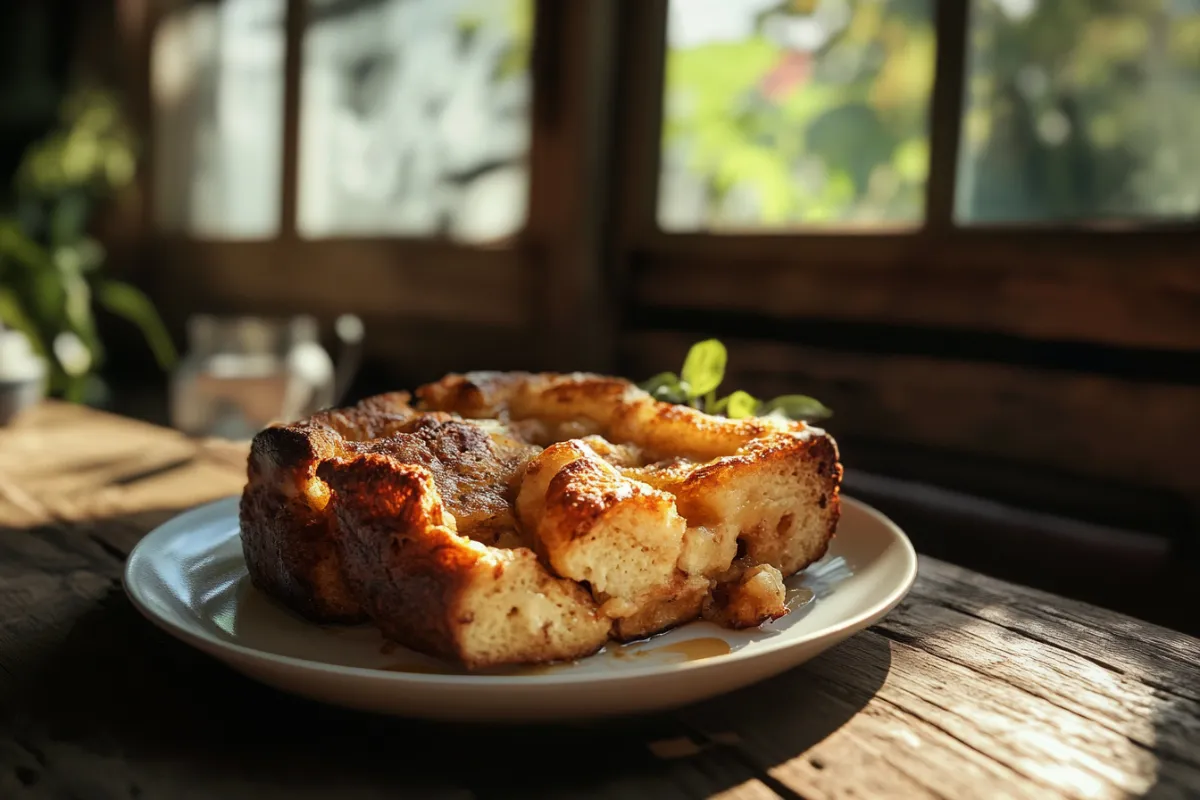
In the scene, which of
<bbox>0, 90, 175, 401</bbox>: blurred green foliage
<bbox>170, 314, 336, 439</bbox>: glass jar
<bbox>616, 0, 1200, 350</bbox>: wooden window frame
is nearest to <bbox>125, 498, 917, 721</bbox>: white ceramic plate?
<bbox>616, 0, 1200, 350</bbox>: wooden window frame

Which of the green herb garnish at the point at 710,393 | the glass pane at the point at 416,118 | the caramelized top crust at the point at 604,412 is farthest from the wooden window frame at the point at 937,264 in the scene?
the caramelized top crust at the point at 604,412

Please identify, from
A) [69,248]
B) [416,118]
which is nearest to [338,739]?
[416,118]

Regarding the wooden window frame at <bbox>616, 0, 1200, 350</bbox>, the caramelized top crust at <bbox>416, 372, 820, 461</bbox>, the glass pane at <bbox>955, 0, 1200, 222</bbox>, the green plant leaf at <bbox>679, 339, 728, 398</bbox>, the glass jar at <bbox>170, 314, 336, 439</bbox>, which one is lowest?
the glass jar at <bbox>170, 314, 336, 439</bbox>

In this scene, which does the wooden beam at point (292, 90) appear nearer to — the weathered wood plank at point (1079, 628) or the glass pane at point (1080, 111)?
the glass pane at point (1080, 111)

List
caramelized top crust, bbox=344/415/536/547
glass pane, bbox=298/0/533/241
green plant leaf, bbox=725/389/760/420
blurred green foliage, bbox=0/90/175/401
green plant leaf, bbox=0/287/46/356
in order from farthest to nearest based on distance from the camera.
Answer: blurred green foliage, bbox=0/90/175/401 → green plant leaf, bbox=0/287/46/356 → glass pane, bbox=298/0/533/241 → green plant leaf, bbox=725/389/760/420 → caramelized top crust, bbox=344/415/536/547

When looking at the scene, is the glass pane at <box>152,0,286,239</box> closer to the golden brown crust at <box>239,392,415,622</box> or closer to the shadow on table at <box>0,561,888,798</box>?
the golden brown crust at <box>239,392,415,622</box>

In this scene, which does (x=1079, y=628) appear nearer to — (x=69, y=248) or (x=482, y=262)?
(x=482, y=262)
